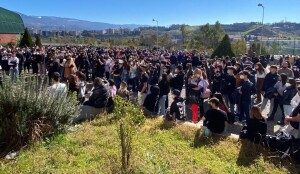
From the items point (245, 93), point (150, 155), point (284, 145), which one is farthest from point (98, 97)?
point (284, 145)

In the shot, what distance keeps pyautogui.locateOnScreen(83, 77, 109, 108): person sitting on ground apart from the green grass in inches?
64.2

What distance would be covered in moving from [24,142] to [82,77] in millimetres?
4641

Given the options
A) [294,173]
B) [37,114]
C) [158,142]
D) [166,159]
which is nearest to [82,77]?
[37,114]

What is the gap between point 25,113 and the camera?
715cm

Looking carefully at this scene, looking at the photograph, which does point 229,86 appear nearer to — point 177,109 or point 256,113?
point 177,109

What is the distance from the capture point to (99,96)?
9930mm

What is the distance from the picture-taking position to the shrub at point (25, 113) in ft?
23.2

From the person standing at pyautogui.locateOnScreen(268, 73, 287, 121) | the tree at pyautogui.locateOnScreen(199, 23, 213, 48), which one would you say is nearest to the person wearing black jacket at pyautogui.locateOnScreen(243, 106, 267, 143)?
the person standing at pyautogui.locateOnScreen(268, 73, 287, 121)

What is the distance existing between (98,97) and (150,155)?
459 cm

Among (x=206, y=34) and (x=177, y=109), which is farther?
(x=206, y=34)

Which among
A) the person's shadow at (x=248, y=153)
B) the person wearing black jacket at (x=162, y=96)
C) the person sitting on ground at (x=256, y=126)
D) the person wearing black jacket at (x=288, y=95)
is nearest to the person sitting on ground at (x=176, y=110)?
the person wearing black jacket at (x=162, y=96)

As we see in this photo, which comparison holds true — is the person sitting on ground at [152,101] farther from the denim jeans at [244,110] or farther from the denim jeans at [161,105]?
the denim jeans at [244,110]

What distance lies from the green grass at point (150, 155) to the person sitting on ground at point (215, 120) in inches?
10.2

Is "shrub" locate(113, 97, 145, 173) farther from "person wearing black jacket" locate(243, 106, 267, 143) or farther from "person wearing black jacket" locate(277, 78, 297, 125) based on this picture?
"person wearing black jacket" locate(277, 78, 297, 125)
